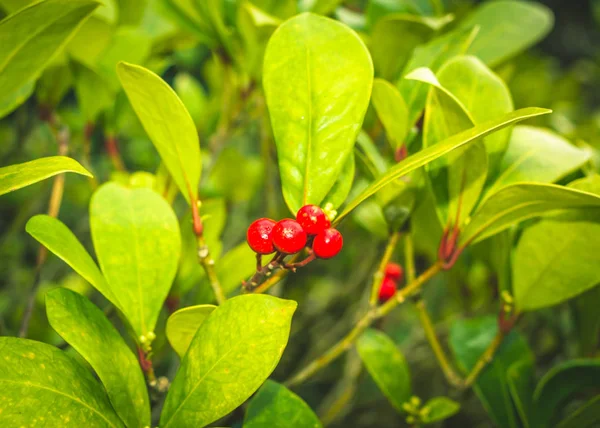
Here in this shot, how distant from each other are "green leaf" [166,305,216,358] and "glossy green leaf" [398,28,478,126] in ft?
1.26

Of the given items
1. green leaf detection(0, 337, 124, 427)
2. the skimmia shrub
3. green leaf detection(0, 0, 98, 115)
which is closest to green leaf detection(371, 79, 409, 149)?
the skimmia shrub

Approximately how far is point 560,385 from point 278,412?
0.42 m

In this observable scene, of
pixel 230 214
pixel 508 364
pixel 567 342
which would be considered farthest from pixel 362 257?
pixel 508 364

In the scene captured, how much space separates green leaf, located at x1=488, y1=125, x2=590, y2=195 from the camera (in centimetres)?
70

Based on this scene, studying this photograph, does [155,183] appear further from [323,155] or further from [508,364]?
[508,364]

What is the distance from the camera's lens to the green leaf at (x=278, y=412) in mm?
606

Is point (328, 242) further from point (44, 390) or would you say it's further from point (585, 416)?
point (585, 416)

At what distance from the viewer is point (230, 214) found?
1.60 metres

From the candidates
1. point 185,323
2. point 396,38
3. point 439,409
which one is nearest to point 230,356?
point 185,323

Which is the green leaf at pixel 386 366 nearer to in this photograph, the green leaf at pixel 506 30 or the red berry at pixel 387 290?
the red berry at pixel 387 290

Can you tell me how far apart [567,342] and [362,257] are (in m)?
0.60

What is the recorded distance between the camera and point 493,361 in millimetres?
835

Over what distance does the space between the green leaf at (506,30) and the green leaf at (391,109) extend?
0.33m

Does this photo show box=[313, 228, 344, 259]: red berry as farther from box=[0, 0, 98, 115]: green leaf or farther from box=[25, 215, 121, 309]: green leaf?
box=[0, 0, 98, 115]: green leaf
